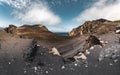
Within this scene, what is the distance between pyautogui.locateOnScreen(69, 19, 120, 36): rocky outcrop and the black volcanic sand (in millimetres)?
5659

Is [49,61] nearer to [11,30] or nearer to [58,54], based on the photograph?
[58,54]

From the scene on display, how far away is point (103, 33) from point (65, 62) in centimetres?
Result: 1107

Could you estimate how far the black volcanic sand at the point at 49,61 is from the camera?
3422cm

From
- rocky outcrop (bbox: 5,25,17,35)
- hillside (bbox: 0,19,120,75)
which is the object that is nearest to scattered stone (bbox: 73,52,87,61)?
hillside (bbox: 0,19,120,75)

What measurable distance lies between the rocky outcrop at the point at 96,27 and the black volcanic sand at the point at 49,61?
18.6ft

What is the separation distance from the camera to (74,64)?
35.8 meters

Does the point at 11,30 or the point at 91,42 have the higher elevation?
the point at 11,30

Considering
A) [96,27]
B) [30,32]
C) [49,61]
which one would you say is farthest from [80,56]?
[96,27]

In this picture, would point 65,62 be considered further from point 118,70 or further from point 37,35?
point 37,35

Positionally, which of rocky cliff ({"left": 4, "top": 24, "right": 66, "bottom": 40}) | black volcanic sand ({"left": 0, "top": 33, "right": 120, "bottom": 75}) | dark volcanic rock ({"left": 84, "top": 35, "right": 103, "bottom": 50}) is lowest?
black volcanic sand ({"left": 0, "top": 33, "right": 120, "bottom": 75})

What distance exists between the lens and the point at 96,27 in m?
49.5

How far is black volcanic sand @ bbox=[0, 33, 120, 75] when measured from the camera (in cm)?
3422

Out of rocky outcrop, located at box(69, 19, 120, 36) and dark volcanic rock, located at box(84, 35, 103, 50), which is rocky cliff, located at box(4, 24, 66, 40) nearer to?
rocky outcrop, located at box(69, 19, 120, 36)

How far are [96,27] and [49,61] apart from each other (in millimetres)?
16199
